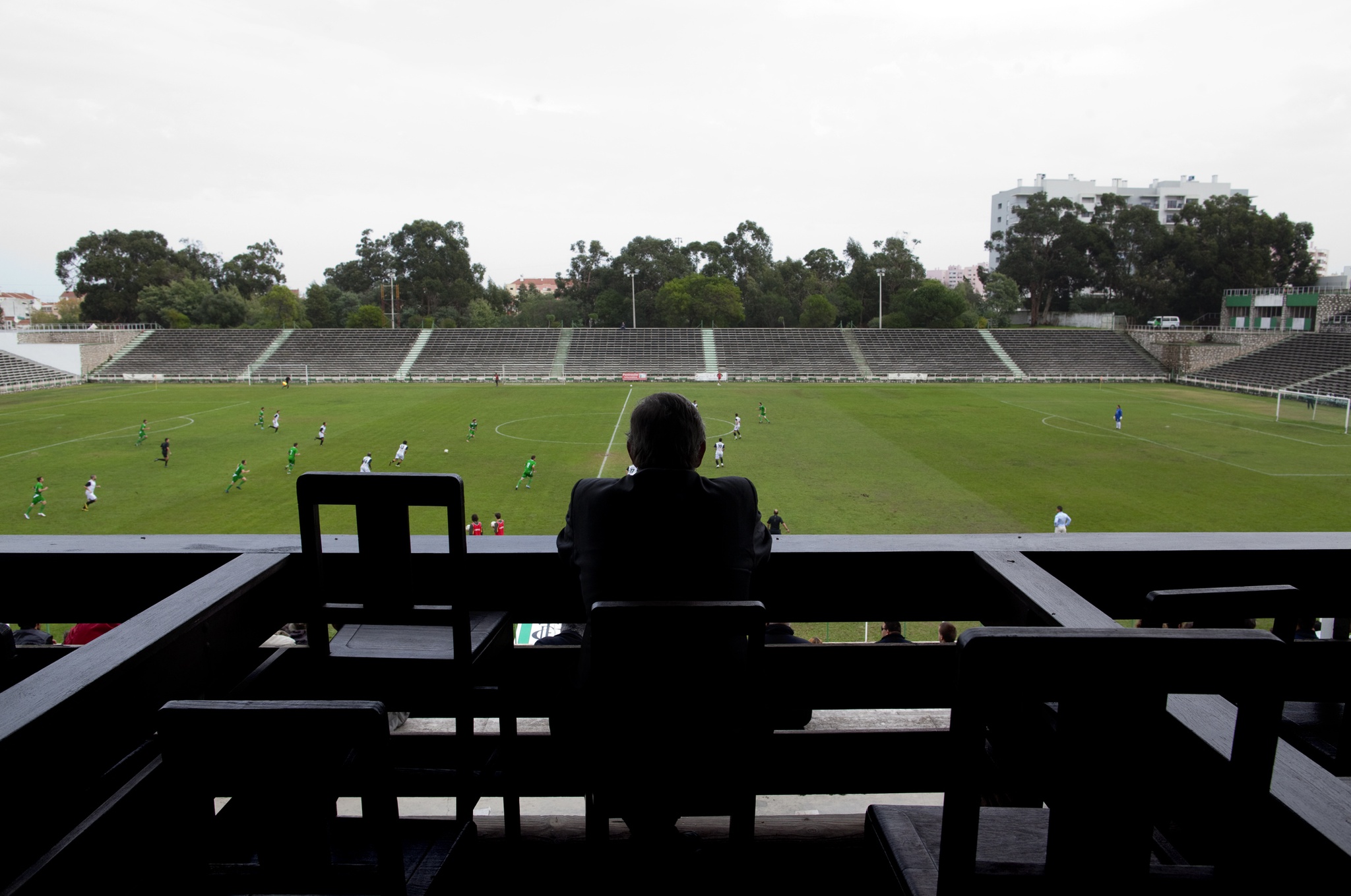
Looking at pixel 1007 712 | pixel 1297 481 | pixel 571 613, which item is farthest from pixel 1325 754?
pixel 1297 481

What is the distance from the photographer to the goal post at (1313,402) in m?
35.8

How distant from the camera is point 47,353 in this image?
5384 cm

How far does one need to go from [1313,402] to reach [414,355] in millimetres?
55135

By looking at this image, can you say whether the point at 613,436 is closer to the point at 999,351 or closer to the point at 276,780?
the point at 276,780

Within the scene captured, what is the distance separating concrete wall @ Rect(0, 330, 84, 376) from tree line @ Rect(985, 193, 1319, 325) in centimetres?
7853

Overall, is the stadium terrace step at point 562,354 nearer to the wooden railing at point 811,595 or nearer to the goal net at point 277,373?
the goal net at point 277,373

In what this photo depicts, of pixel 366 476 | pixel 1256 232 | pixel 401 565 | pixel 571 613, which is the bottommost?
pixel 571 613

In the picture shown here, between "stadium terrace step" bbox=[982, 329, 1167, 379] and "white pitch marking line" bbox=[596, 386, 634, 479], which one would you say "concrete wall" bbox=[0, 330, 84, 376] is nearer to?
"white pitch marking line" bbox=[596, 386, 634, 479]

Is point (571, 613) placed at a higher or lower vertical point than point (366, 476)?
lower

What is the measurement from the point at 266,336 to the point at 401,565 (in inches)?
2742

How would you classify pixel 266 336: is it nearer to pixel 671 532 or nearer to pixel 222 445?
pixel 222 445

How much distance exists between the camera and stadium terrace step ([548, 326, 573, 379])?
59.6m

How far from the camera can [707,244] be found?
91.6 meters

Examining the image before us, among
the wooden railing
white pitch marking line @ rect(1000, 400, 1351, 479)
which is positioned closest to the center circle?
white pitch marking line @ rect(1000, 400, 1351, 479)
